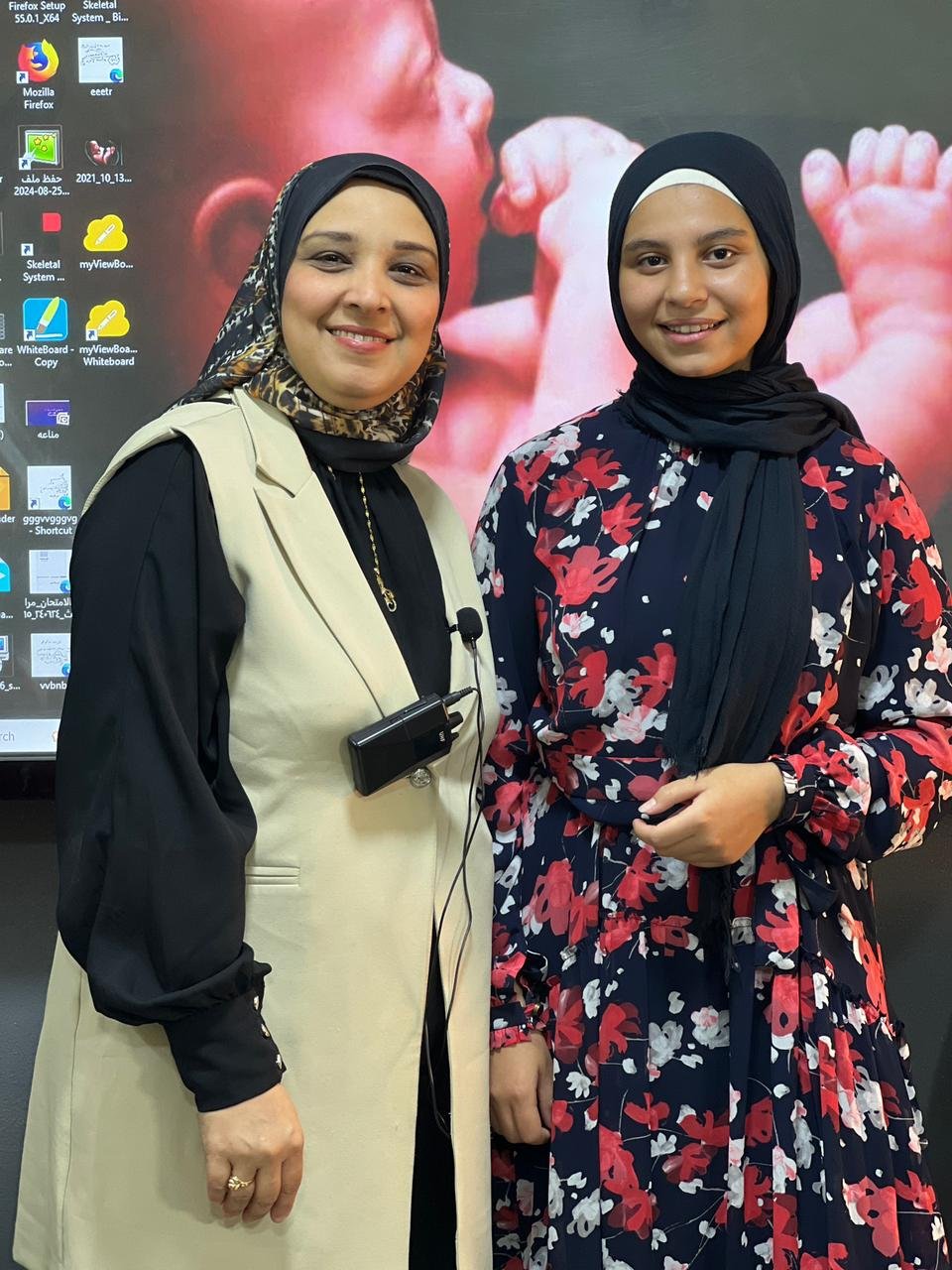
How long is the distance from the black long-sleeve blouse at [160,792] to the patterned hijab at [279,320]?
0.15m

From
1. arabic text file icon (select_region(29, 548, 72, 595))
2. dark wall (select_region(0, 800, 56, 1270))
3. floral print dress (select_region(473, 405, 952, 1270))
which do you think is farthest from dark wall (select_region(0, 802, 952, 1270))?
floral print dress (select_region(473, 405, 952, 1270))

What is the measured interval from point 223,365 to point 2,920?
1034mm

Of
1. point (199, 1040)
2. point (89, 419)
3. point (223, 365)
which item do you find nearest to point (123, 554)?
point (223, 365)

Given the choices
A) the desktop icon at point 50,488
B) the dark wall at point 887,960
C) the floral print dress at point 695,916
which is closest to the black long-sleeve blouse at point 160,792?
the floral print dress at point 695,916

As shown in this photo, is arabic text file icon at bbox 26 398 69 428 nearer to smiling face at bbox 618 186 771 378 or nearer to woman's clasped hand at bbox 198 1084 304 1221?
smiling face at bbox 618 186 771 378

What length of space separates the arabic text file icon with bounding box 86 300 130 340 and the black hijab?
767mm

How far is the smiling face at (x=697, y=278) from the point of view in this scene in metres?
1.33

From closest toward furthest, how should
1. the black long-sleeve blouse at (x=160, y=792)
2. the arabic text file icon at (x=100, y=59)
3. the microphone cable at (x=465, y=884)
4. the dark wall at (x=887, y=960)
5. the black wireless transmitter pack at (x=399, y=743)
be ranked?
the black long-sleeve blouse at (x=160, y=792), the black wireless transmitter pack at (x=399, y=743), the microphone cable at (x=465, y=884), the arabic text file icon at (x=100, y=59), the dark wall at (x=887, y=960)

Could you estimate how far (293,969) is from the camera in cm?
114

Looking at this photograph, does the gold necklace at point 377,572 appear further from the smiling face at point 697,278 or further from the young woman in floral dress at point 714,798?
the smiling face at point 697,278

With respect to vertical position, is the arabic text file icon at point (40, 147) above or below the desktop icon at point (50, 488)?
above

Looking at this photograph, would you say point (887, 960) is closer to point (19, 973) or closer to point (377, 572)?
point (377, 572)

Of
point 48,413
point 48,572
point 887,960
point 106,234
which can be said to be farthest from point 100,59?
point 887,960

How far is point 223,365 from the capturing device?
4.17 ft
